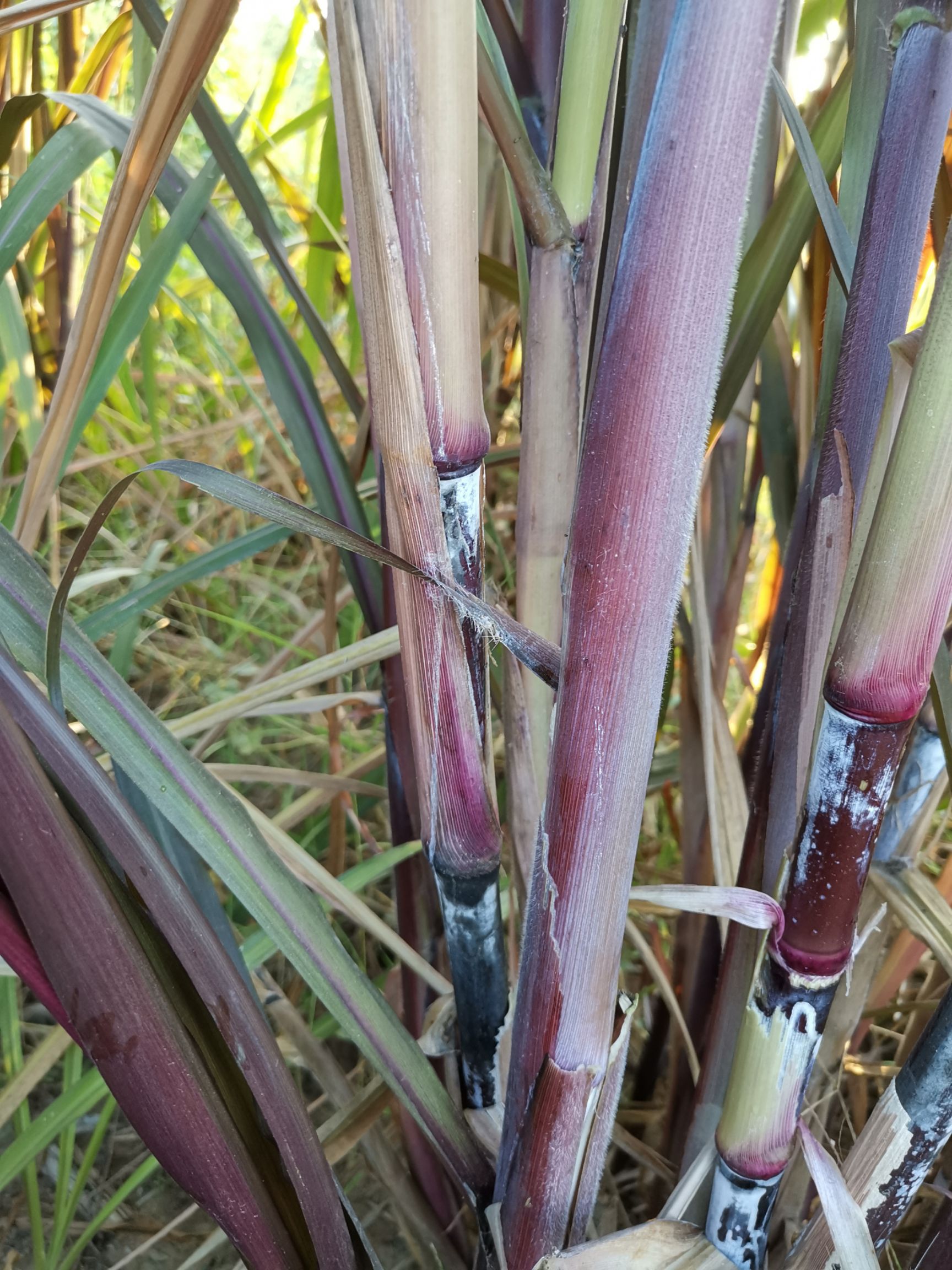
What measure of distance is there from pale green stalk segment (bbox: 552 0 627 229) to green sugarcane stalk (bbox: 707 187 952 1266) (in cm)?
11

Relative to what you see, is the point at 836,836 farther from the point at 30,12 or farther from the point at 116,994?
the point at 30,12

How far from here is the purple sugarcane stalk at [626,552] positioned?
0.62 ft

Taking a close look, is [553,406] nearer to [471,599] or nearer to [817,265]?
[471,599]

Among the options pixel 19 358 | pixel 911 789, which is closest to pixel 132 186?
pixel 19 358

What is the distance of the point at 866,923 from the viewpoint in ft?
1.50

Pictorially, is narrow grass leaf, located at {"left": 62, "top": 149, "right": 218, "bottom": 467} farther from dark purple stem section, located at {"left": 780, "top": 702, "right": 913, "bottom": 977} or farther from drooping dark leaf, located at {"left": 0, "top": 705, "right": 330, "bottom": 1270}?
dark purple stem section, located at {"left": 780, "top": 702, "right": 913, "bottom": 977}

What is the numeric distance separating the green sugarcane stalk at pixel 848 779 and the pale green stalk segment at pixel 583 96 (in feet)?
0.35

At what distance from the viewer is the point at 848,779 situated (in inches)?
10.5

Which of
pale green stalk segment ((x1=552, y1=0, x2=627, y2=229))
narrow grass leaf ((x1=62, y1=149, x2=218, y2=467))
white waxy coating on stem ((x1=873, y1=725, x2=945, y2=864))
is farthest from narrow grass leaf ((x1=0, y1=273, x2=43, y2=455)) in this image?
white waxy coating on stem ((x1=873, y1=725, x2=945, y2=864))

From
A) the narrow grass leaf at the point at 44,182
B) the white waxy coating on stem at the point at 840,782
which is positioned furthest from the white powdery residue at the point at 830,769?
the narrow grass leaf at the point at 44,182

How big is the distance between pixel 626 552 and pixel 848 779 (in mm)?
97

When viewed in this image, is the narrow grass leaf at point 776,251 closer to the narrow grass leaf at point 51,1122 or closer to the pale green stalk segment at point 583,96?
the pale green stalk segment at point 583,96

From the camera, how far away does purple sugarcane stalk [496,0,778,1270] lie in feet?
0.62

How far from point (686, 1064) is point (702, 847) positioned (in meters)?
0.13
